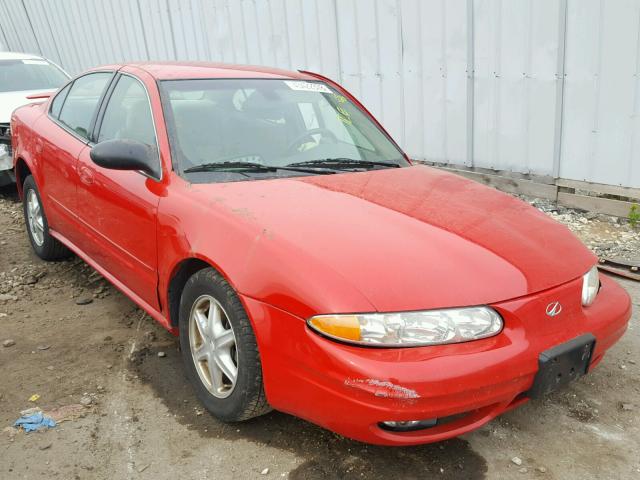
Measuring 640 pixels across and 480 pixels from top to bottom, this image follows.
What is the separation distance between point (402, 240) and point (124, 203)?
1.59 meters

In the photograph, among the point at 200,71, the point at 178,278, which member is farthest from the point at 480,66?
the point at 178,278

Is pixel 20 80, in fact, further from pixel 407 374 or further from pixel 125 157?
pixel 407 374

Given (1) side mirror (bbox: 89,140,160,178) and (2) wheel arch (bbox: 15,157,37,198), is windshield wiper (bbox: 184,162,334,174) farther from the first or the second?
(2) wheel arch (bbox: 15,157,37,198)

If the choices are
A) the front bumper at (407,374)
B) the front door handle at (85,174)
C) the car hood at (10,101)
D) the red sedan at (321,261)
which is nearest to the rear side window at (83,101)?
the red sedan at (321,261)

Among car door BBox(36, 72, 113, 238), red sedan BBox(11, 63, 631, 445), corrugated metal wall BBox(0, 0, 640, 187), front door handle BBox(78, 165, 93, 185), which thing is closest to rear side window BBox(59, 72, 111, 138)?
car door BBox(36, 72, 113, 238)

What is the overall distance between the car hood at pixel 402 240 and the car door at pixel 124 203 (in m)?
0.43

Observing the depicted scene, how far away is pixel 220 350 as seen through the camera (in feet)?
8.39

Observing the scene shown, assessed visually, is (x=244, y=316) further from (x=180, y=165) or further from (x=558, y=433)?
(x=558, y=433)

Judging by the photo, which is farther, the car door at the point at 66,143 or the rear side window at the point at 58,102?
the rear side window at the point at 58,102

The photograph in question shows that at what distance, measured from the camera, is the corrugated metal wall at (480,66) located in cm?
500

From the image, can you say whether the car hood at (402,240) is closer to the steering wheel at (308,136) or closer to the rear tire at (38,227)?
the steering wheel at (308,136)

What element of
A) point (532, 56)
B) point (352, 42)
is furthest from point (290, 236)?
point (352, 42)

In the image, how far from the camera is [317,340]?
2059 millimetres

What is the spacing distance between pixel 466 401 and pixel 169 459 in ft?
4.07
